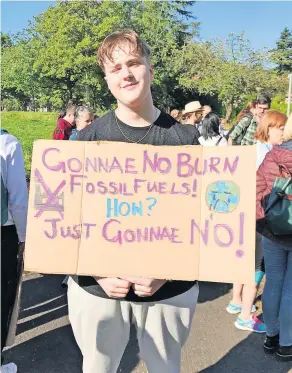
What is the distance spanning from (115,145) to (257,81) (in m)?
29.8

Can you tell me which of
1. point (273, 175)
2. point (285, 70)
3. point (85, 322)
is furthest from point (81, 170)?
point (285, 70)

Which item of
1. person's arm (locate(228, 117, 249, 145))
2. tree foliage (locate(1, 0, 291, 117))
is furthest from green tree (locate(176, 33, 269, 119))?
person's arm (locate(228, 117, 249, 145))

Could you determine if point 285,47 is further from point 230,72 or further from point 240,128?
point 240,128

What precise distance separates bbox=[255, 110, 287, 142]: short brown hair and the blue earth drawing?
71.4 inches

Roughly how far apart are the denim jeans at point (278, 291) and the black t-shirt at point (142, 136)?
1.22 m

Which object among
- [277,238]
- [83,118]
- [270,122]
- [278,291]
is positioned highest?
[83,118]

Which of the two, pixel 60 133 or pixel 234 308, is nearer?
pixel 234 308

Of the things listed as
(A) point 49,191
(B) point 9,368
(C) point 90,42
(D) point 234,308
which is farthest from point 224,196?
(C) point 90,42

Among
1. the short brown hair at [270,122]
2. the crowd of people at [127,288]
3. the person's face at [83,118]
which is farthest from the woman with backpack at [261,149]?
the person's face at [83,118]

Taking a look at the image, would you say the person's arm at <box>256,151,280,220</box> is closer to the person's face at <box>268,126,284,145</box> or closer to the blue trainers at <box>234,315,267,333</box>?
the person's face at <box>268,126,284,145</box>

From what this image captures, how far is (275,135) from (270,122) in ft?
0.36

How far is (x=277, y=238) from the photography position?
2658mm

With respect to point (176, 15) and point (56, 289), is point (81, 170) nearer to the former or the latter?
point (56, 289)

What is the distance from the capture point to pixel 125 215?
5.19ft
